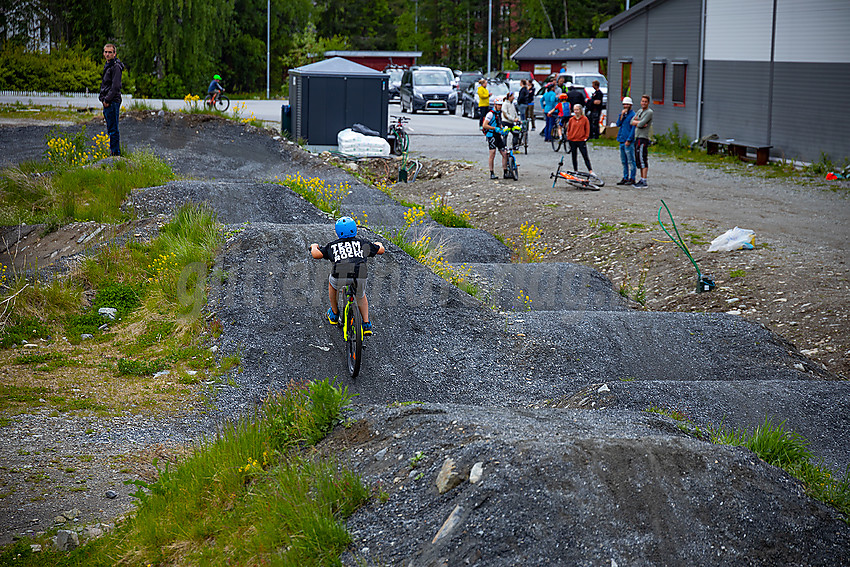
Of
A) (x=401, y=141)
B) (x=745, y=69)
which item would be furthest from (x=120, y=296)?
(x=745, y=69)

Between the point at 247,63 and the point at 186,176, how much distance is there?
134 feet

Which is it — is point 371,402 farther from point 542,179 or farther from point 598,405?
point 542,179

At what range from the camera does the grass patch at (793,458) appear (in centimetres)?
461

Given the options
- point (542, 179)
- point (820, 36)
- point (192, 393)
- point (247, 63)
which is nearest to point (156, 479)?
point (192, 393)

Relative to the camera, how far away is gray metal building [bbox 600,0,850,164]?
2056cm

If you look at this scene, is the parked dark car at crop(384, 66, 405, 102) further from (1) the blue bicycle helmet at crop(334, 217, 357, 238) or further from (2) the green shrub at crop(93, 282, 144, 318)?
(1) the blue bicycle helmet at crop(334, 217, 357, 238)

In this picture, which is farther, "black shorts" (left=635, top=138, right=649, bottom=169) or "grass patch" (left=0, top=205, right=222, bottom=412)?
"black shorts" (left=635, top=138, right=649, bottom=169)

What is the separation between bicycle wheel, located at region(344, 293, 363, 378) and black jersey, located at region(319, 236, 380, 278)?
25 cm

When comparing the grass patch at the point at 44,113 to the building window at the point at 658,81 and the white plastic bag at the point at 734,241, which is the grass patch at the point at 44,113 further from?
the white plastic bag at the point at 734,241

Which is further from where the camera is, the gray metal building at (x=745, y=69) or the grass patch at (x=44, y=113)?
the grass patch at (x=44, y=113)

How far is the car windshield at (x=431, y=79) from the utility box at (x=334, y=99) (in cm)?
1521

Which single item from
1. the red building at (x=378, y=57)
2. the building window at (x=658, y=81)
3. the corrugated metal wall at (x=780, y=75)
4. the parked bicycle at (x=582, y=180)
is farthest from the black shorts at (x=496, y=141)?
the red building at (x=378, y=57)

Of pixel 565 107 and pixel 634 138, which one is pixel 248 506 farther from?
pixel 565 107

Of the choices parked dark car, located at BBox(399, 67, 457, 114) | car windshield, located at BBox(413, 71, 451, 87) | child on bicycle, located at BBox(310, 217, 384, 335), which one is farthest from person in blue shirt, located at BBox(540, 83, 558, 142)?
child on bicycle, located at BBox(310, 217, 384, 335)
